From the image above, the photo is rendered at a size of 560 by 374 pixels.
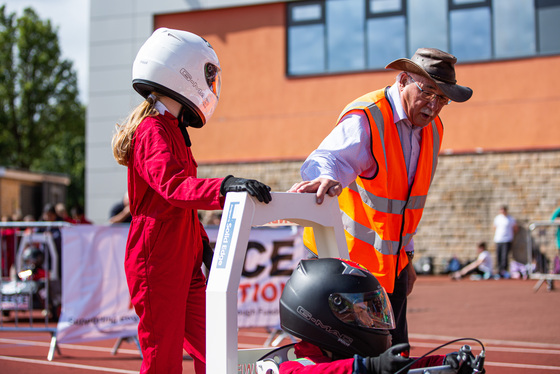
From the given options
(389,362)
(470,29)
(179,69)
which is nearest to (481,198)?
(470,29)

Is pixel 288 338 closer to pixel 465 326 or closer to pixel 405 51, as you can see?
pixel 465 326

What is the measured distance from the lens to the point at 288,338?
8391 mm

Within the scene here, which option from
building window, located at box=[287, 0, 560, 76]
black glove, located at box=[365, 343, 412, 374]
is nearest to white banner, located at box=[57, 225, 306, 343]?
black glove, located at box=[365, 343, 412, 374]

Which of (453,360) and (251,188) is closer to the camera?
(453,360)

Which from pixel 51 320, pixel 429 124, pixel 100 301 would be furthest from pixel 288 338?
pixel 429 124

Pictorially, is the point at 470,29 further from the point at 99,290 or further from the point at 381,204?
the point at 381,204

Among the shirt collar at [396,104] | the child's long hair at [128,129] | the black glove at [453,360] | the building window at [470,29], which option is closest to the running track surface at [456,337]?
the shirt collar at [396,104]

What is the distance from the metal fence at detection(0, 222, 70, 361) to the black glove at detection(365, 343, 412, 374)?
7.60 m

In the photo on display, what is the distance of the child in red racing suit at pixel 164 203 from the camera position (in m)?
3.10

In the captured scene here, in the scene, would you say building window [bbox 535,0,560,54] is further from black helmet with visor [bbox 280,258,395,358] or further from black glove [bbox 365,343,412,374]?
black glove [bbox 365,343,412,374]

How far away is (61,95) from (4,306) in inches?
1420

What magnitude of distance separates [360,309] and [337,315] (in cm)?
9

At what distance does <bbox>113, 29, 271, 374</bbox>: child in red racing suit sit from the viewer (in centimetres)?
310

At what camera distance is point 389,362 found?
2.36 metres
